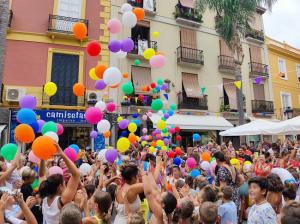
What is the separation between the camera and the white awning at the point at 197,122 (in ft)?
45.5

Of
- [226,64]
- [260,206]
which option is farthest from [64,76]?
[260,206]

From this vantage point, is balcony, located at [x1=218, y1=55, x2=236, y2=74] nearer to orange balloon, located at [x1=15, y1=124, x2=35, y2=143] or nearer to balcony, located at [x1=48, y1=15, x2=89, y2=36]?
balcony, located at [x1=48, y1=15, x2=89, y2=36]

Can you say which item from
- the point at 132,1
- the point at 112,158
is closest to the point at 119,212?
the point at 112,158

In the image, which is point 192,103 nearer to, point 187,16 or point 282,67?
point 187,16

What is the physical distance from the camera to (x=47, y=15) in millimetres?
12617

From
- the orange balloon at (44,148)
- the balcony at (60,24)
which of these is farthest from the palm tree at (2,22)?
the orange balloon at (44,148)

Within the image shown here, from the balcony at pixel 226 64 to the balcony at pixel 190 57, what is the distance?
1541 mm

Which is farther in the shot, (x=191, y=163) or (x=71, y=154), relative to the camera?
(x=191, y=163)

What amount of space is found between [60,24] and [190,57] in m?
7.52

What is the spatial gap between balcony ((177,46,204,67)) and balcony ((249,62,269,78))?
4368mm

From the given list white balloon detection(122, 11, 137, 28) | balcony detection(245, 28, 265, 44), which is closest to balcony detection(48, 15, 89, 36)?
white balloon detection(122, 11, 137, 28)

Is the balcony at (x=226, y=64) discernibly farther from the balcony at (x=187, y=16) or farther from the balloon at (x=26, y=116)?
the balloon at (x=26, y=116)

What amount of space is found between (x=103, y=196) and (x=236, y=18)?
13.8m

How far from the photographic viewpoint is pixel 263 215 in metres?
2.77
